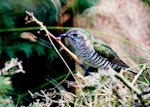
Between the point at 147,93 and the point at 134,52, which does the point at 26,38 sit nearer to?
the point at 134,52

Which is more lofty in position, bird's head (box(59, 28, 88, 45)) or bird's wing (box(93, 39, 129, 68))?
bird's head (box(59, 28, 88, 45))

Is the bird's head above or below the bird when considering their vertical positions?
above

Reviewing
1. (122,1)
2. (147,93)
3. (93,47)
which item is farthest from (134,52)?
(147,93)

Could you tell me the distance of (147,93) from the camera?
1.04m

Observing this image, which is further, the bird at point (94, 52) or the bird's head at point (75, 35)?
the bird's head at point (75, 35)

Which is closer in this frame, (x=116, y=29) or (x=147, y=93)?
(x=147, y=93)

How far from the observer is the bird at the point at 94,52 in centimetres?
→ 201

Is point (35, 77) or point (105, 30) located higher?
point (105, 30)

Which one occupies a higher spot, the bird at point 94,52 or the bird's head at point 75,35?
the bird's head at point 75,35

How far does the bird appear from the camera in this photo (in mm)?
2006

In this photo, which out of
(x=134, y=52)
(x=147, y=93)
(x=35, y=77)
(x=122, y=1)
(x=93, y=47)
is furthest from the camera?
(x=35, y=77)

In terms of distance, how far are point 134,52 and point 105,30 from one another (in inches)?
12.2

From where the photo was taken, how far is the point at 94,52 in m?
2.10

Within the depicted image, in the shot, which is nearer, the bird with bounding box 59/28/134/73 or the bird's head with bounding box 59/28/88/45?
the bird with bounding box 59/28/134/73
